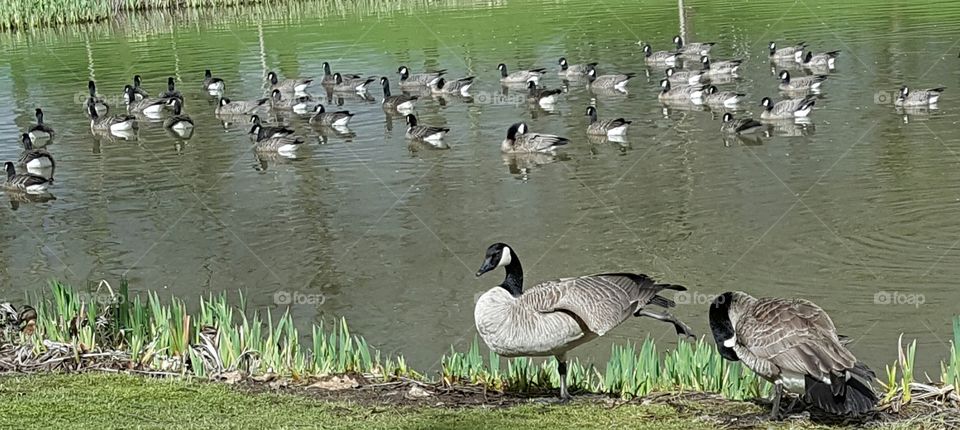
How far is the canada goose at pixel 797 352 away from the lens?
5.72m

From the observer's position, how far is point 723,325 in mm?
6441

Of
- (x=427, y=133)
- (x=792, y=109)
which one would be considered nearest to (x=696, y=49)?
(x=792, y=109)

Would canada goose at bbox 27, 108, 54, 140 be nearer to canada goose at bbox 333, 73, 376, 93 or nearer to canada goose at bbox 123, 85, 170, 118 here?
canada goose at bbox 123, 85, 170, 118

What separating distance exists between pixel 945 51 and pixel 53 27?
109 feet

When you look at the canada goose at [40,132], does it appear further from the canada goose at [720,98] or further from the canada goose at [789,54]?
the canada goose at [789,54]

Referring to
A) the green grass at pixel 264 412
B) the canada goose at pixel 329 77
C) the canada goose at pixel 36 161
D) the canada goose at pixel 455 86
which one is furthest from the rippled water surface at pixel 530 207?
the green grass at pixel 264 412

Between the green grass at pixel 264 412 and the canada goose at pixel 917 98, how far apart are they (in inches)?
578

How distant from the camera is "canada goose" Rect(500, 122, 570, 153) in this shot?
60.6ft

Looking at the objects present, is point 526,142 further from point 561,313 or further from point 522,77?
point 561,313

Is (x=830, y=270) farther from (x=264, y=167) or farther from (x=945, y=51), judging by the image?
(x=945, y=51)

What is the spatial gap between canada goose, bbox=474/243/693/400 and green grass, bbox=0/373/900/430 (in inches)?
15.1

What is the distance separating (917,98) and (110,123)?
51.3 ft

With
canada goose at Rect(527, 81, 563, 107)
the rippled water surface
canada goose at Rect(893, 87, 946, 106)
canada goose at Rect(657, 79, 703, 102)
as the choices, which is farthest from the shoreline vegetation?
canada goose at Rect(527, 81, 563, 107)

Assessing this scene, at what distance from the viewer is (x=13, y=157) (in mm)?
21375
